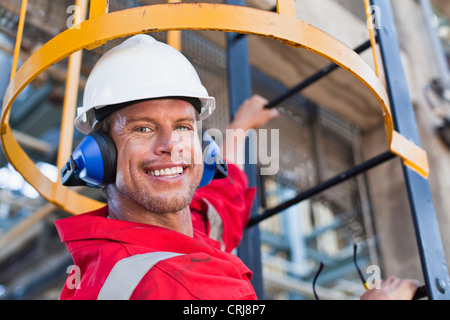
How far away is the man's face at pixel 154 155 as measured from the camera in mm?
1810

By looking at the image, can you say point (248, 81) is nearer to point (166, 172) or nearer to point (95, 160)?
point (166, 172)

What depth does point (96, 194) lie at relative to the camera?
6.38 metres

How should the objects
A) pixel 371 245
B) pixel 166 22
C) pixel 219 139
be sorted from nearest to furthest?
pixel 166 22
pixel 219 139
pixel 371 245

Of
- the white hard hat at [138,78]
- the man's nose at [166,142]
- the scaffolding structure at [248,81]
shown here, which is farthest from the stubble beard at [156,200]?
the scaffolding structure at [248,81]

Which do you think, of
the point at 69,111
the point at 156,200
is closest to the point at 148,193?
the point at 156,200

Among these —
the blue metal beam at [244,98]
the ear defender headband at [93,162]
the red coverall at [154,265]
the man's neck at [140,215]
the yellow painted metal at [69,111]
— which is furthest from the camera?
the blue metal beam at [244,98]

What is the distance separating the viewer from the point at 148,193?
1.82 m

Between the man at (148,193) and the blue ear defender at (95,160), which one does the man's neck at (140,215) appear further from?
the blue ear defender at (95,160)

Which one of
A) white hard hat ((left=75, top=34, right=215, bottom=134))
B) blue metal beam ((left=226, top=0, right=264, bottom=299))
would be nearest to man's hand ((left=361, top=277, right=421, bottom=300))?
blue metal beam ((left=226, top=0, right=264, bottom=299))

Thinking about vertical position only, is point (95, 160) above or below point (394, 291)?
above

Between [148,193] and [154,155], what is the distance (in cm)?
14
